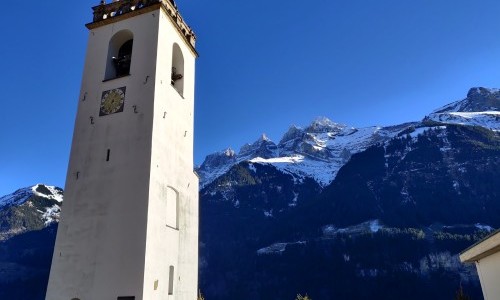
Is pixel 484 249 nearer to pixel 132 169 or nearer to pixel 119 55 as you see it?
pixel 132 169

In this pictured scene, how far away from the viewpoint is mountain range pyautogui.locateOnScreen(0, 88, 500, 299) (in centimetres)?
13900

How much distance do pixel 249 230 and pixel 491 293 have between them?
17346 centimetres

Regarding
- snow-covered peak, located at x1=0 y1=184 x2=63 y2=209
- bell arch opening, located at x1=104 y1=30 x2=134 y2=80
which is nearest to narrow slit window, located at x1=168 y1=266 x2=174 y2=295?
bell arch opening, located at x1=104 y1=30 x2=134 y2=80

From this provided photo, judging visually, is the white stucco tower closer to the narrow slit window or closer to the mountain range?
the narrow slit window

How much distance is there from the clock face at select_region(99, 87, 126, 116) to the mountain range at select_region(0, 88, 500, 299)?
409 ft

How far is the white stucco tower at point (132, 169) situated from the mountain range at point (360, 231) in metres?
122

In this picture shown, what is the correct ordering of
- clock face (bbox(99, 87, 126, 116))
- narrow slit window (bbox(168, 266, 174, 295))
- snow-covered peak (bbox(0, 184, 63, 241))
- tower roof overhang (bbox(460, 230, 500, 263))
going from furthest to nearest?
1. snow-covered peak (bbox(0, 184, 63, 241))
2. clock face (bbox(99, 87, 126, 116))
3. narrow slit window (bbox(168, 266, 174, 295))
4. tower roof overhang (bbox(460, 230, 500, 263))

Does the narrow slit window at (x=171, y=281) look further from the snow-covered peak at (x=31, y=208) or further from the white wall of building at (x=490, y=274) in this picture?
the snow-covered peak at (x=31, y=208)

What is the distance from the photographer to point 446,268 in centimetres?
13375

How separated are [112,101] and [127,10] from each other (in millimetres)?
5442

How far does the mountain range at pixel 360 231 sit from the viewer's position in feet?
456

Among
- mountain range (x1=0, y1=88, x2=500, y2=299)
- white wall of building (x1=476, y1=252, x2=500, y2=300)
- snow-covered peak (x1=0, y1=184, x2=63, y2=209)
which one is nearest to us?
white wall of building (x1=476, y1=252, x2=500, y2=300)

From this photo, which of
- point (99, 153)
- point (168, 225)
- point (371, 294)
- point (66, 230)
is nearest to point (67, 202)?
point (66, 230)

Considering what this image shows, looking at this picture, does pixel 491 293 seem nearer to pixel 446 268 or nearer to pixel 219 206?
pixel 446 268
